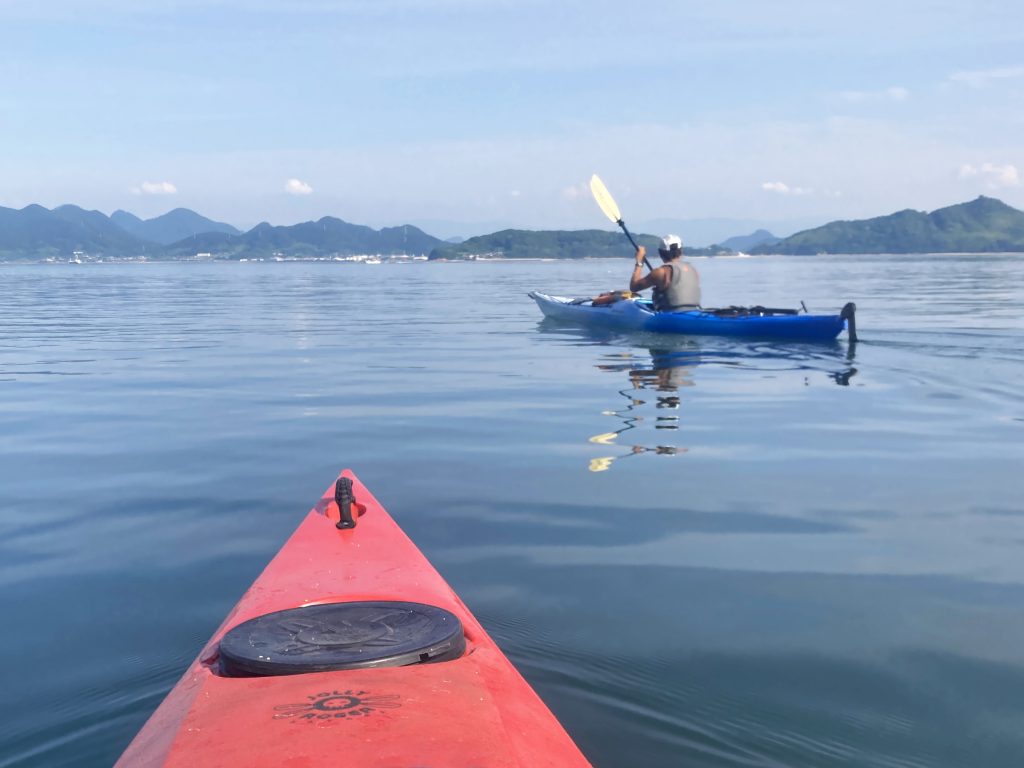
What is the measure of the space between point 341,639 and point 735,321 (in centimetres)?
1389

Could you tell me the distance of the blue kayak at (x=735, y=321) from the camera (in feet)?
51.6

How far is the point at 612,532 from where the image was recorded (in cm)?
612

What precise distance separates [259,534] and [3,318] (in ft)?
78.0

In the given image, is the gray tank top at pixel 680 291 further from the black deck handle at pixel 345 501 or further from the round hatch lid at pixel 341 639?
the round hatch lid at pixel 341 639

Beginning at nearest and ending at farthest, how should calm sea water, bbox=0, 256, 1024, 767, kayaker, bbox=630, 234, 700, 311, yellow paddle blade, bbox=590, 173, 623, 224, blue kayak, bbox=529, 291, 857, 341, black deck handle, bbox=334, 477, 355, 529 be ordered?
calm sea water, bbox=0, 256, 1024, 767, black deck handle, bbox=334, 477, 355, 529, blue kayak, bbox=529, 291, 857, 341, kayaker, bbox=630, 234, 700, 311, yellow paddle blade, bbox=590, 173, 623, 224

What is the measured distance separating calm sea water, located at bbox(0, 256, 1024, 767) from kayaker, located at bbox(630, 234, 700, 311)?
2.97 m

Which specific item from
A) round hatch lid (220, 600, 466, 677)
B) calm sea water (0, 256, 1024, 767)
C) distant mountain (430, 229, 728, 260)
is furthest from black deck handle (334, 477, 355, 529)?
distant mountain (430, 229, 728, 260)

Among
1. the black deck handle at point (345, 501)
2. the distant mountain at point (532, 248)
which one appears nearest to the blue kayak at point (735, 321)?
the black deck handle at point (345, 501)

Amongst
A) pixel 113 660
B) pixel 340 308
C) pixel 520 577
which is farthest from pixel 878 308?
pixel 113 660

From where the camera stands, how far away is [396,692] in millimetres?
2723

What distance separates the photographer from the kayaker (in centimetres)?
1702

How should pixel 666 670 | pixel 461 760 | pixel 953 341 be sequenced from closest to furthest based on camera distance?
pixel 461 760, pixel 666 670, pixel 953 341

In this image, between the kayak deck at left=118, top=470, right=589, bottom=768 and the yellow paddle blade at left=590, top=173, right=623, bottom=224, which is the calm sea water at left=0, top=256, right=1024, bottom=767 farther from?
the yellow paddle blade at left=590, top=173, right=623, bottom=224

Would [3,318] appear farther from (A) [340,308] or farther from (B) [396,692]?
(B) [396,692]
